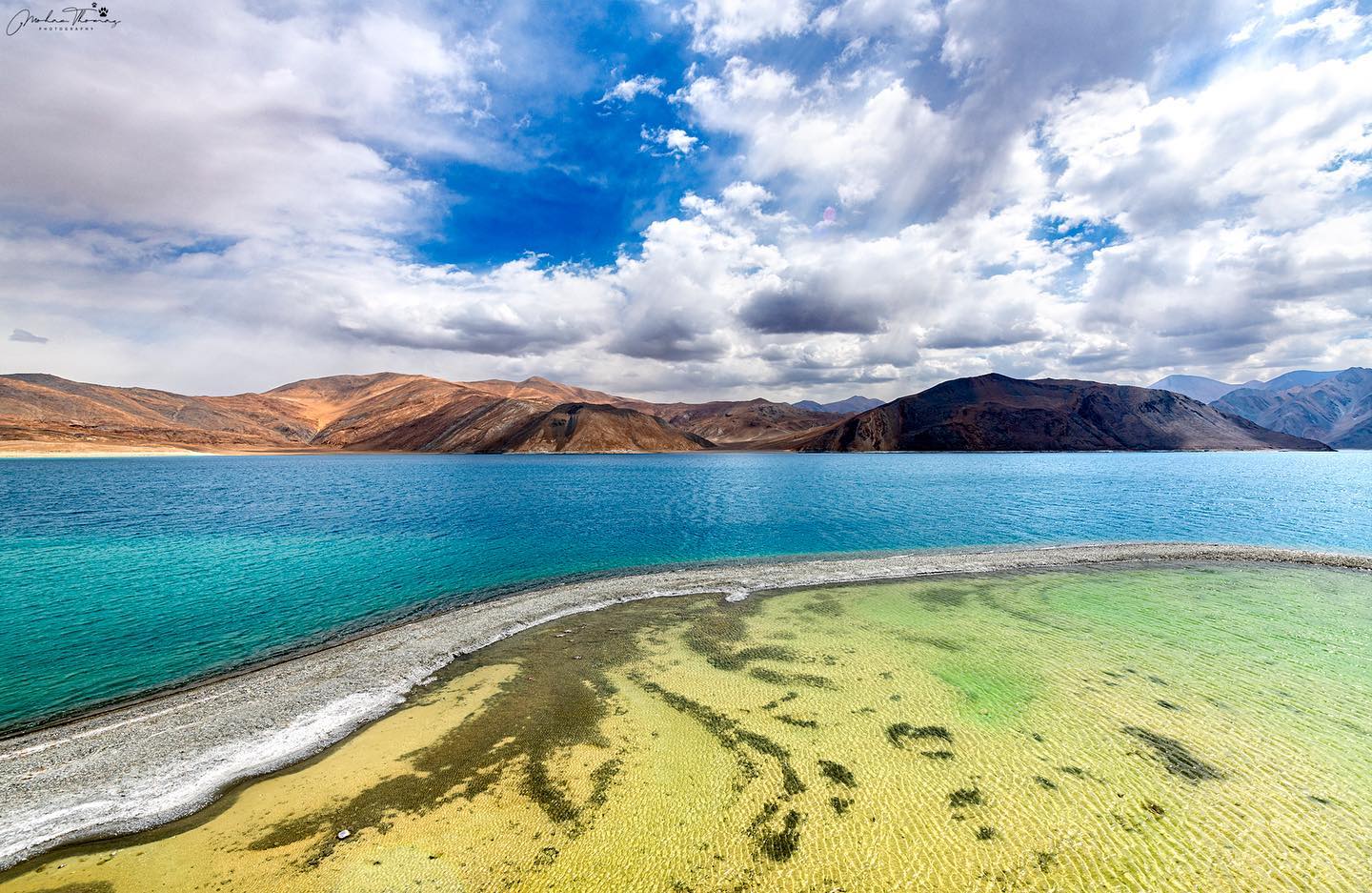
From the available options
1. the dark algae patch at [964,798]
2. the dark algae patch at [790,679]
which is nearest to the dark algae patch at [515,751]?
the dark algae patch at [790,679]

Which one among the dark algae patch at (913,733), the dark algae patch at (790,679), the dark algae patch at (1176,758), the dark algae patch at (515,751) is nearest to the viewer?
the dark algae patch at (515,751)

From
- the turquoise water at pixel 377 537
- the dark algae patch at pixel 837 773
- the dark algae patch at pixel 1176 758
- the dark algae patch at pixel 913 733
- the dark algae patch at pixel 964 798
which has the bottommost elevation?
the turquoise water at pixel 377 537

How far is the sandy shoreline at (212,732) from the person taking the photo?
10.5 m

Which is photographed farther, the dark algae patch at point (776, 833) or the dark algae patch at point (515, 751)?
the dark algae patch at point (515, 751)

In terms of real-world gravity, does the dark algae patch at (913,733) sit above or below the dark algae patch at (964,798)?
below

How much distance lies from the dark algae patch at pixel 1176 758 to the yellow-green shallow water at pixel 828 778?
0.09m

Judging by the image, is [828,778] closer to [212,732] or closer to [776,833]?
[776,833]

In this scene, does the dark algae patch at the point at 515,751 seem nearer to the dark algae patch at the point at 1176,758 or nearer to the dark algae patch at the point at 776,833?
the dark algae patch at the point at 776,833

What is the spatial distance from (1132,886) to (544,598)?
22681mm

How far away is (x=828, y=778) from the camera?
1120 cm

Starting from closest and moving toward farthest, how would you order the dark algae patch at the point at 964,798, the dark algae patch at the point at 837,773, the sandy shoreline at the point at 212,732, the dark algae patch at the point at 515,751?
the dark algae patch at the point at 515,751 < the dark algae patch at the point at 964,798 < the sandy shoreline at the point at 212,732 < the dark algae patch at the point at 837,773

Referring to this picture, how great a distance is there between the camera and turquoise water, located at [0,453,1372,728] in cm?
2058

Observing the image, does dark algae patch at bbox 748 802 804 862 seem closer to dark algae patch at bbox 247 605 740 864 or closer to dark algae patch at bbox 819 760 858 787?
dark algae patch at bbox 819 760 858 787

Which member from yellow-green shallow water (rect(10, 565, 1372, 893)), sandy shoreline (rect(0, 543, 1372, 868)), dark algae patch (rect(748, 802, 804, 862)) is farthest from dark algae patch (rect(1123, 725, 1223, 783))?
sandy shoreline (rect(0, 543, 1372, 868))
